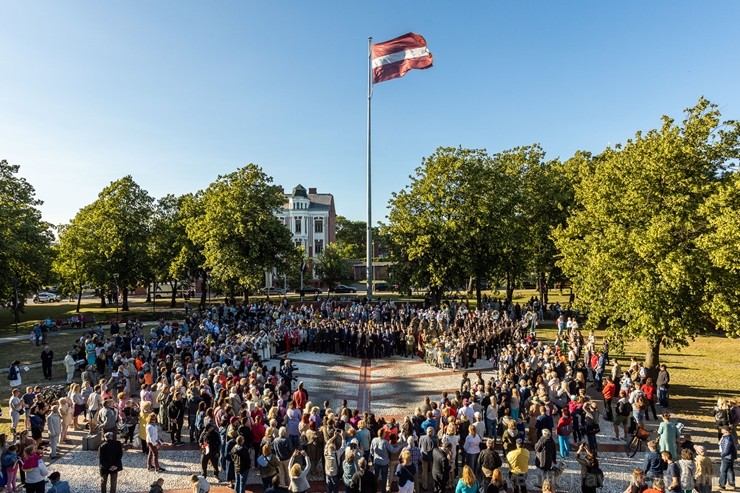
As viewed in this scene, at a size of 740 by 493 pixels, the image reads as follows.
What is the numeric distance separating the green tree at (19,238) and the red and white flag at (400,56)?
2710 cm

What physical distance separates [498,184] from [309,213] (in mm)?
45736

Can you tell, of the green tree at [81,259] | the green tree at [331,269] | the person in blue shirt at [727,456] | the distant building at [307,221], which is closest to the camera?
the person in blue shirt at [727,456]

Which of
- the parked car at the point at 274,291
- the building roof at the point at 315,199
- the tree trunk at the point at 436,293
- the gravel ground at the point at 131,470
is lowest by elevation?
the gravel ground at the point at 131,470

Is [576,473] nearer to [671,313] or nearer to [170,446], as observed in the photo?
[671,313]

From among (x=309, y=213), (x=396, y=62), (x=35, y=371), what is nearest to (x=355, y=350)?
(x=35, y=371)

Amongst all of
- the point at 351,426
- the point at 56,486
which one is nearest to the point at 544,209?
the point at 351,426

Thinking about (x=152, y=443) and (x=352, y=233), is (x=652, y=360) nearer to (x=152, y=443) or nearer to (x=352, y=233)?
Result: (x=152, y=443)

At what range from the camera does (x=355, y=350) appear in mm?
23641

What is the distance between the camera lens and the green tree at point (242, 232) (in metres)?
36.2

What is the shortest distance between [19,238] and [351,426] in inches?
1303

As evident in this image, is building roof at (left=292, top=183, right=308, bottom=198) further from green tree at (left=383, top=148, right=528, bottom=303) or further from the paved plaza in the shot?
the paved plaza

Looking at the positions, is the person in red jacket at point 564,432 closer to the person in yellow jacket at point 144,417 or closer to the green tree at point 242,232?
the person in yellow jacket at point 144,417

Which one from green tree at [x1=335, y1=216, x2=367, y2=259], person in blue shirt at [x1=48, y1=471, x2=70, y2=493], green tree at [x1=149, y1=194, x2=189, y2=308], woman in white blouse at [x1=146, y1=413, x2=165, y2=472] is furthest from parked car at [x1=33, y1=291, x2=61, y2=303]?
person in blue shirt at [x1=48, y1=471, x2=70, y2=493]

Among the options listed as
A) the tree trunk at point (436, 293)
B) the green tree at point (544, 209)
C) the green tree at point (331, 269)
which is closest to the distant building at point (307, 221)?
the green tree at point (331, 269)
